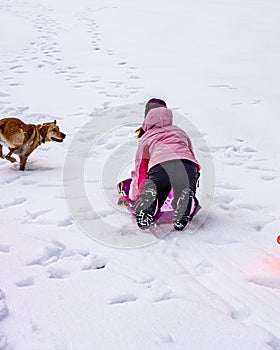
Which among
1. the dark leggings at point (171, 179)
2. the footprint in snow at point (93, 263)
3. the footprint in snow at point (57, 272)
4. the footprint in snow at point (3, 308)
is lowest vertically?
the footprint in snow at point (93, 263)

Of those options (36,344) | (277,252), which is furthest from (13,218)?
(277,252)

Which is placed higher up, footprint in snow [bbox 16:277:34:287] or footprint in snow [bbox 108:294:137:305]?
footprint in snow [bbox 108:294:137:305]

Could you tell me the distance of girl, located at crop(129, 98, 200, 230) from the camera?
115 inches

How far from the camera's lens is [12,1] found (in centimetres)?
1952

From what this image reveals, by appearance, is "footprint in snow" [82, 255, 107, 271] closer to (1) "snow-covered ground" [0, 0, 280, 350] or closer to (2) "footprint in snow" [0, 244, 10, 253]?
(1) "snow-covered ground" [0, 0, 280, 350]

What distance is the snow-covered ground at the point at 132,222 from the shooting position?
206 centimetres

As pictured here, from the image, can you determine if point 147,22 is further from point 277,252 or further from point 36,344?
point 36,344

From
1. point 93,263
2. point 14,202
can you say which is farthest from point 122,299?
point 14,202

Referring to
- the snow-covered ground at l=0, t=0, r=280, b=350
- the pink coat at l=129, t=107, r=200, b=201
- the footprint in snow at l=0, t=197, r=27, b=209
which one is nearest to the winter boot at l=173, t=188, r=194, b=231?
the snow-covered ground at l=0, t=0, r=280, b=350

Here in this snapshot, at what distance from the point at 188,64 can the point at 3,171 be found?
5.98 meters

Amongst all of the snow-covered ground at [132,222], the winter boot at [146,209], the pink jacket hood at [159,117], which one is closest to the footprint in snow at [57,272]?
the snow-covered ground at [132,222]

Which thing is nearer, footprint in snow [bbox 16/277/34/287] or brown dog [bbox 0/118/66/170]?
footprint in snow [bbox 16/277/34/287]

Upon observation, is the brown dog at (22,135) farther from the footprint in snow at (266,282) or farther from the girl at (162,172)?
the footprint in snow at (266,282)

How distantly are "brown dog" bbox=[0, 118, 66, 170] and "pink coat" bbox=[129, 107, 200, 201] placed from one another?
4.18 feet
